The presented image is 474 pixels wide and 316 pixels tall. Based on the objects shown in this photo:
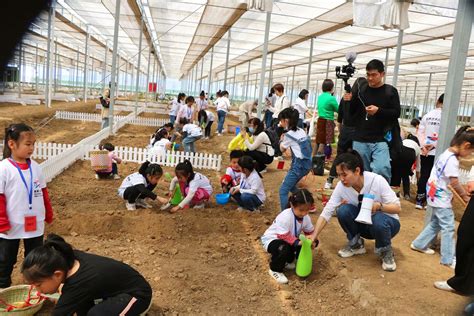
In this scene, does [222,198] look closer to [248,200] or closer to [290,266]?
[248,200]

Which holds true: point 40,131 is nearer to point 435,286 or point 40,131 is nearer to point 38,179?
point 38,179

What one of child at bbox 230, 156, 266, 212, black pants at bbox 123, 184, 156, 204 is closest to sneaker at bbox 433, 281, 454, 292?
child at bbox 230, 156, 266, 212

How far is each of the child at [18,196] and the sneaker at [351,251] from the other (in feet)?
8.60

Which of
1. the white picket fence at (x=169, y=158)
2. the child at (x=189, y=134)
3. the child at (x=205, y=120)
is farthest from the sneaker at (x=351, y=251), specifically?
the child at (x=205, y=120)

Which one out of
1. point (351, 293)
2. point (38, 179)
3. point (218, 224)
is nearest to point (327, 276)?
point (351, 293)

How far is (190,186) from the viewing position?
534 centimetres

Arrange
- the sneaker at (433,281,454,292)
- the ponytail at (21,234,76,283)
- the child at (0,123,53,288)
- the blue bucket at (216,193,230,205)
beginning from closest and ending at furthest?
1. the ponytail at (21,234,76,283)
2. the child at (0,123,53,288)
3. the sneaker at (433,281,454,292)
4. the blue bucket at (216,193,230,205)

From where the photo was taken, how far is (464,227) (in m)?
3.01

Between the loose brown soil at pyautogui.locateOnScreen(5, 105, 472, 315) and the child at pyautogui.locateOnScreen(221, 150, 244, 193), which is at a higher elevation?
the child at pyautogui.locateOnScreen(221, 150, 244, 193)

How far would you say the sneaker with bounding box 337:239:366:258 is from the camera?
3.86m

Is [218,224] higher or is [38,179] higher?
[38,179]

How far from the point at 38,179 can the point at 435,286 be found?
3181 mm

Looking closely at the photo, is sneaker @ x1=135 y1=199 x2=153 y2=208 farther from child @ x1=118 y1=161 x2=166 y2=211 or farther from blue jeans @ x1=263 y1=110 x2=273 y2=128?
blue jeans @ x1=263 y1=110 x2=273 y2=128

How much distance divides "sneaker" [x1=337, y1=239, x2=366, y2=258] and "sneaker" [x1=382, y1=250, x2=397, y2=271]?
0.37 m
